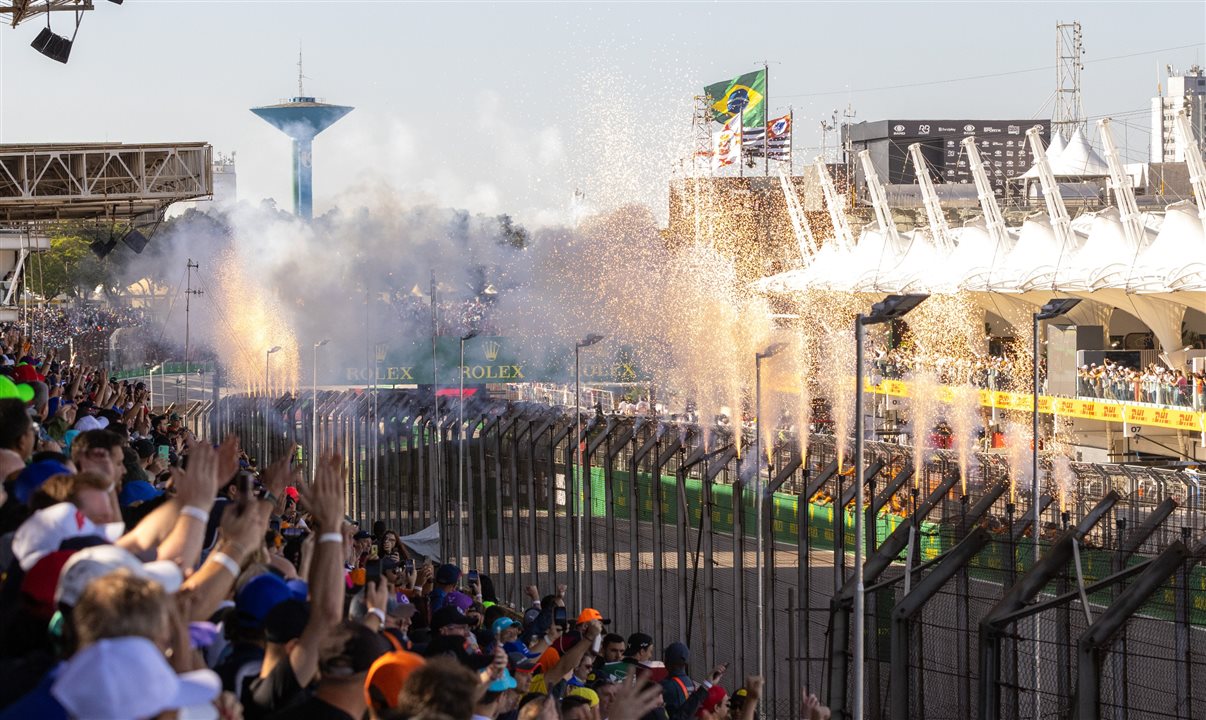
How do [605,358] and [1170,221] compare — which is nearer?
[1170,221]

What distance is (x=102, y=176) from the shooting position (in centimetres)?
2569

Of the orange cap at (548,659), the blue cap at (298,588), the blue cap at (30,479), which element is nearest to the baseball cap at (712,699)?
the orange cap at (548,659)

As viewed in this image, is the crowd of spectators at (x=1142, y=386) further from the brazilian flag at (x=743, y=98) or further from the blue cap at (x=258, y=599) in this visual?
the brazilian flag at (x=743, y=98)

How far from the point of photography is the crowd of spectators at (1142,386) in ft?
122

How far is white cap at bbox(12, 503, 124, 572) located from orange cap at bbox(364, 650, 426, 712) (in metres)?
1.05

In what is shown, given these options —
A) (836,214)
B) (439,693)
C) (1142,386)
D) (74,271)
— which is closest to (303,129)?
(74,271)

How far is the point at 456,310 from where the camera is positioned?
6378cm

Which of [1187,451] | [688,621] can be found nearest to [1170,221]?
[1187,451]

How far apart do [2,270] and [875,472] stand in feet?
124

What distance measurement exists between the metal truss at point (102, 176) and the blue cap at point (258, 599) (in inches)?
790

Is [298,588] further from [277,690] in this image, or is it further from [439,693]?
[439,693]

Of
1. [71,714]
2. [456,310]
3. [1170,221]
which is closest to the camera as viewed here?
[71,714]

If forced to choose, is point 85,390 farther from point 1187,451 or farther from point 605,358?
point 605,358

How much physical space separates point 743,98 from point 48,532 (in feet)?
297
